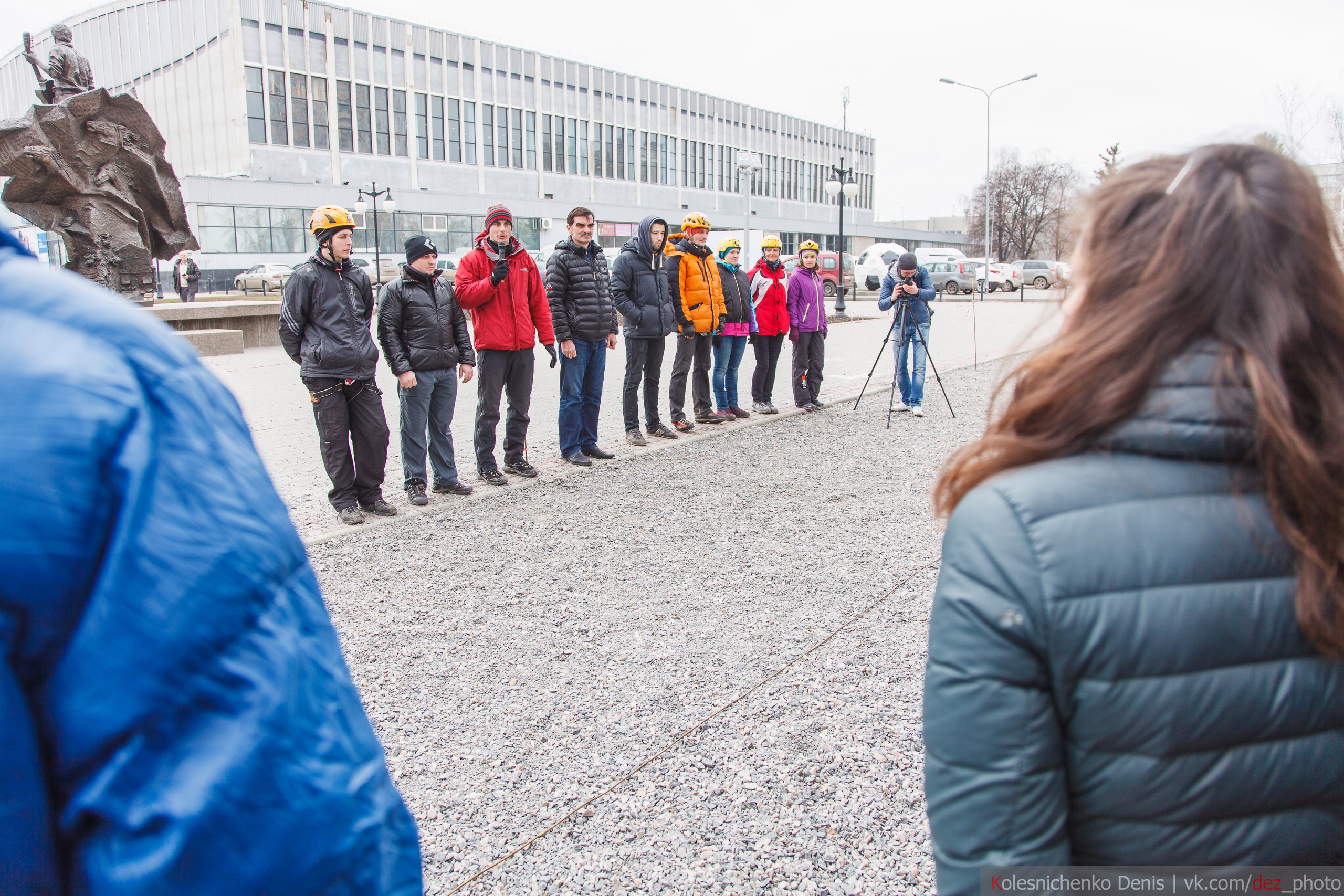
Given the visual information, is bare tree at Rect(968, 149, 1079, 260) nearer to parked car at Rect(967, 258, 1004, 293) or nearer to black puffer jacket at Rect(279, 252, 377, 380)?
parked car at Rect(967, 258, 1004, 293)

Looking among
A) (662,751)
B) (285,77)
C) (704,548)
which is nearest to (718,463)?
(704,548)

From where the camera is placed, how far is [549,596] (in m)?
4.73

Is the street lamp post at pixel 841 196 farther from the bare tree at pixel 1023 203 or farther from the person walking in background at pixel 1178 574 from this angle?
the bare tree at pixel 1023 203

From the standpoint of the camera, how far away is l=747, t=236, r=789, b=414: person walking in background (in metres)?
10.3

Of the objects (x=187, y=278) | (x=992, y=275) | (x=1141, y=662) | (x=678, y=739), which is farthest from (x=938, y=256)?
(x=1141, y=662)

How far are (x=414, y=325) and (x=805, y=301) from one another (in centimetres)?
519

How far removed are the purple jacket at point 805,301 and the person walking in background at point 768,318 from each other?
84mm

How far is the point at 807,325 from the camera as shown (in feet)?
34.5

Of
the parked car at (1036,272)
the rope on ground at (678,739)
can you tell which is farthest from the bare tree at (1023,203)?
the rope on ground at (678,739)

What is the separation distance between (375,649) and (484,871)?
1720 millimetres

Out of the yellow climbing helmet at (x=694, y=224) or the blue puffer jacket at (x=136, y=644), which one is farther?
the yellow climbing helmet at (x=694, y=224)

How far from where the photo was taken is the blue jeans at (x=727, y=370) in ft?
32.5

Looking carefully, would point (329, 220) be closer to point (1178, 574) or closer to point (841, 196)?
point (1178, 574)

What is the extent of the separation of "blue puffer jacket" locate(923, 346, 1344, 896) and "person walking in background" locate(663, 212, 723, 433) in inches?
319
